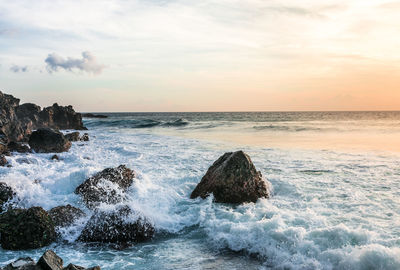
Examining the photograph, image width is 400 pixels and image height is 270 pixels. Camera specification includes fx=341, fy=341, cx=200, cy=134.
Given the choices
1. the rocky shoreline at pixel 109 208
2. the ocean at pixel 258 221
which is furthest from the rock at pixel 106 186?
the ocean at pixel 258 221

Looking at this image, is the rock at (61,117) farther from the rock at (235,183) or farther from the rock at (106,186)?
the rock at (235,183)

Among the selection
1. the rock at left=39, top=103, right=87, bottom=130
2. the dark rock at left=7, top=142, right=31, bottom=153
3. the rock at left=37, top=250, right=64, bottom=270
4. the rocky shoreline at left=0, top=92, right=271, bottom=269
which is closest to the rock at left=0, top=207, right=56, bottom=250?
the rocky shoreline at left=0, top=92, right=271, bottom=269

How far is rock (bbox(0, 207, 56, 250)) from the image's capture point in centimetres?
571

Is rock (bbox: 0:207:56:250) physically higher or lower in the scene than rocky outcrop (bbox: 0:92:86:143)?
lower

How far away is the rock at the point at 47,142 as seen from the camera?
50.4 ft

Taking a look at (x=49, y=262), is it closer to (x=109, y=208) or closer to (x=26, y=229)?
(x=26, y=229)

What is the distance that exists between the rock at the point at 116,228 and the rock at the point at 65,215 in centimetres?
48

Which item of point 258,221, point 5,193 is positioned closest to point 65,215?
point 5,193

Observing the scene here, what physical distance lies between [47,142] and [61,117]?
23.0 m

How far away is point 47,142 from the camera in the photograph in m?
15.6

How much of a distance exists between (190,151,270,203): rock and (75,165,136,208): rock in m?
1.86

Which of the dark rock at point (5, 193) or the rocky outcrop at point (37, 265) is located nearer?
the rocky outcrop at point (37, 265)

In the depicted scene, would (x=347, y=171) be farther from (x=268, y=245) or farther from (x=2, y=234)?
(x=2, y=234)

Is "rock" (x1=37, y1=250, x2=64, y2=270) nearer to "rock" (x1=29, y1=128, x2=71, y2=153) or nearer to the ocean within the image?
the ocean
